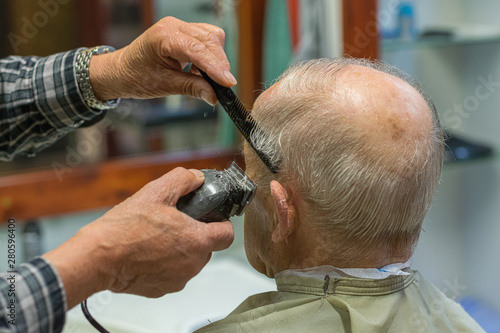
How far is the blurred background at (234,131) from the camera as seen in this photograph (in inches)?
90.9

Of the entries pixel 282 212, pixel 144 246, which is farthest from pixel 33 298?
pixel 282 212

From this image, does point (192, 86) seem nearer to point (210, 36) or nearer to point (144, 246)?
point (210, 36)

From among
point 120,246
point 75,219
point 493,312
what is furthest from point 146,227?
point 493,312

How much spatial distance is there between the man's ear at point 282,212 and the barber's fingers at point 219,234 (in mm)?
131

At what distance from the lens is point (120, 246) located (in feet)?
3.43

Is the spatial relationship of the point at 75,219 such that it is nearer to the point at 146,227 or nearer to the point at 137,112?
the point at 137,112

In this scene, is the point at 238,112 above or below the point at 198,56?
below

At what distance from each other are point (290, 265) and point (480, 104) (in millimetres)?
1959

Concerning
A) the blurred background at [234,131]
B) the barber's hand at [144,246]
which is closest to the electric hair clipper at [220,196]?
the barber's hand at [144,246]

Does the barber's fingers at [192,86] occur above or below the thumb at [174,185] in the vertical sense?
above

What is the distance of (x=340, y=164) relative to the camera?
1181mm

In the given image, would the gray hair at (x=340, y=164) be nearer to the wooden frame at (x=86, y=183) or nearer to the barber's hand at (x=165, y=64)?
the barber's hand at (x=165, y=64)

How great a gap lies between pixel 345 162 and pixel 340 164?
1cm

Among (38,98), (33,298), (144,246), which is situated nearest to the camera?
(33,298)
